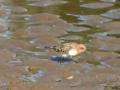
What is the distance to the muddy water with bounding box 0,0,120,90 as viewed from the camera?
16.7ft

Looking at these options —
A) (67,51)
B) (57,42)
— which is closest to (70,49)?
(67,51)

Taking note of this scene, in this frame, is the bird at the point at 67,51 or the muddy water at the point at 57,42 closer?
the muddy water at the point at 57,42

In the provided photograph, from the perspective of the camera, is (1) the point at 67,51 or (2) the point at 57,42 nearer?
(1) the point at 67,51

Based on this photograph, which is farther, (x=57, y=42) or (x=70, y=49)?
(x=57, y=42)

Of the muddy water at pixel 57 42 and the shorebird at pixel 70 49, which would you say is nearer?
the muddy water at pixel 57 42

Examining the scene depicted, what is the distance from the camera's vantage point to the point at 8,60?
5.61m

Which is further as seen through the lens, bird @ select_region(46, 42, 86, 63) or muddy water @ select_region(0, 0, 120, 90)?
bird @ select_region(46, 42, 86, 63)

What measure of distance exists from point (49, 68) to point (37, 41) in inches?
38.3

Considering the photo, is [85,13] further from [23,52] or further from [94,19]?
[23,52]

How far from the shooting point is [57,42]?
626 cm

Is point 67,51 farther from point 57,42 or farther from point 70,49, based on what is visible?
point 57,42

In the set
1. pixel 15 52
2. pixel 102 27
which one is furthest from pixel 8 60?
pixel 102 27

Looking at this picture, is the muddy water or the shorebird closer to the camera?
the muddy water

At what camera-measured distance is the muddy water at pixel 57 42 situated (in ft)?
16.7
